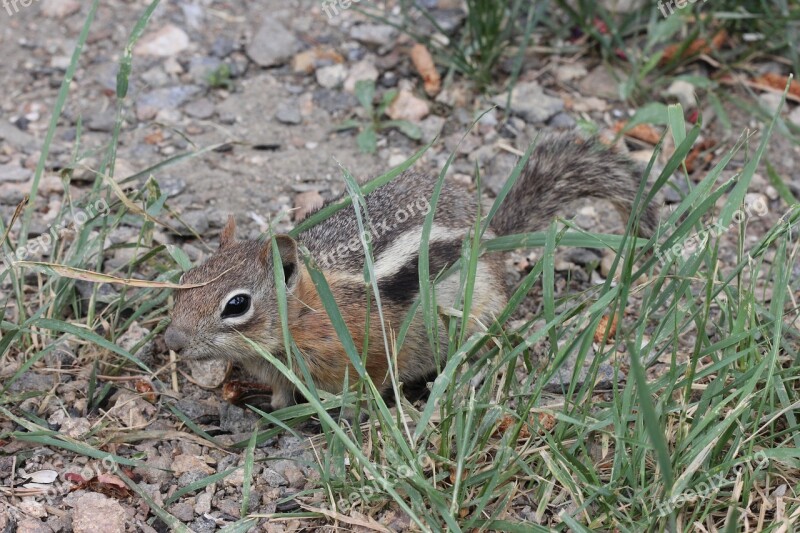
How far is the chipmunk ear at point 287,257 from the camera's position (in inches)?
138

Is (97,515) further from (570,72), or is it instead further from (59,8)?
(59,8)

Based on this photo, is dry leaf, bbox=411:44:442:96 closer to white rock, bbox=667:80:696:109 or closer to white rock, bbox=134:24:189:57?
white rock, bbox=667:80:696:109

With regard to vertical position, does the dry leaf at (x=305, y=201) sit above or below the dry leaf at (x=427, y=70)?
below

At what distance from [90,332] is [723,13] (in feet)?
12.7

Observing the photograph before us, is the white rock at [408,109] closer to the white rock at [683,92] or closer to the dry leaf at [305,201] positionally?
the dry leaf at [305,201]

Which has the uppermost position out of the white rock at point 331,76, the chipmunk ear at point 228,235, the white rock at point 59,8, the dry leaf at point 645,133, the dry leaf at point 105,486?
the white rock at point 59,8

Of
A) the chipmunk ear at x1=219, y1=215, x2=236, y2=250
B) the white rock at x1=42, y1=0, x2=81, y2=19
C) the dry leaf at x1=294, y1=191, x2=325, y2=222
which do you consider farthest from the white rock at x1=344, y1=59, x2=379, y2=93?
the chipmunk ear at x1=219, y1=215, x2=236, y2=250

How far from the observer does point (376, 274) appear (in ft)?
12.2

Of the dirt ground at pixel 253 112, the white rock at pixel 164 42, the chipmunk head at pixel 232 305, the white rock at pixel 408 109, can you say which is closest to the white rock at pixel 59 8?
the dirt ground at pixel 253 112

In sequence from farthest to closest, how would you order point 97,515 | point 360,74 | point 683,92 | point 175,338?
point 360,74 → point 683,92 → point 175,338 → point 97,515

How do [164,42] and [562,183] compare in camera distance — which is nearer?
[562,183]

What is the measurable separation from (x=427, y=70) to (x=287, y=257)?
88.8 inches

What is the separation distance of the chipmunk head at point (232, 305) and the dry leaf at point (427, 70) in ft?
6.64

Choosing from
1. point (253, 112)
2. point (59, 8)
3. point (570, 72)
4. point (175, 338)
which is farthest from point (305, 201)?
point (59, 8)
